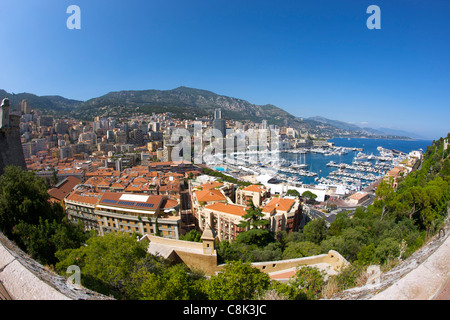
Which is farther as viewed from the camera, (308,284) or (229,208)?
(229,208)

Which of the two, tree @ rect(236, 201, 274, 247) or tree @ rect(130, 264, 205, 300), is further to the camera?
tree @ rect(236, 201, 274, 247)

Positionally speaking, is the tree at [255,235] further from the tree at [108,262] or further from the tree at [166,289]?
the tree at [166,289]

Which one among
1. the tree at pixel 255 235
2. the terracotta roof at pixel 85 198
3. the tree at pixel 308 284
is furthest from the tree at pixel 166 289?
the terracotta roof at pixel 85 198

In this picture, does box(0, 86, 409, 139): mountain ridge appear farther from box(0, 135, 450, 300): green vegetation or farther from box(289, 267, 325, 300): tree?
box(289, 267, 325, 300): tree

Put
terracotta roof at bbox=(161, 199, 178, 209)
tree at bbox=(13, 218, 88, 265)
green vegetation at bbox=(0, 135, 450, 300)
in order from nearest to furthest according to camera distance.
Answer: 1. green vegetation at bbox=(0, 135, 450, 300)
2. tree at bbox=(13, 218, 88, 265)
3. terracotta roof at bbox=(161, 199, 178, 209)

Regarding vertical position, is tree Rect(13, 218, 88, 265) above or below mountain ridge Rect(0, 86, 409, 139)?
below

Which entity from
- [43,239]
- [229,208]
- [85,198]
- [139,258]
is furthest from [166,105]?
[139,258]

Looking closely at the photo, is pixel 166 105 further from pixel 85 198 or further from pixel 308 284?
pixel 308 284

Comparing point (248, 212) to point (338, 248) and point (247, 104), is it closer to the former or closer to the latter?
point (338, 248)

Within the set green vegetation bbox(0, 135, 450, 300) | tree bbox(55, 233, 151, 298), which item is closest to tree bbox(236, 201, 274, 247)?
green vegetation bbox(0, 135, 450, 300)
